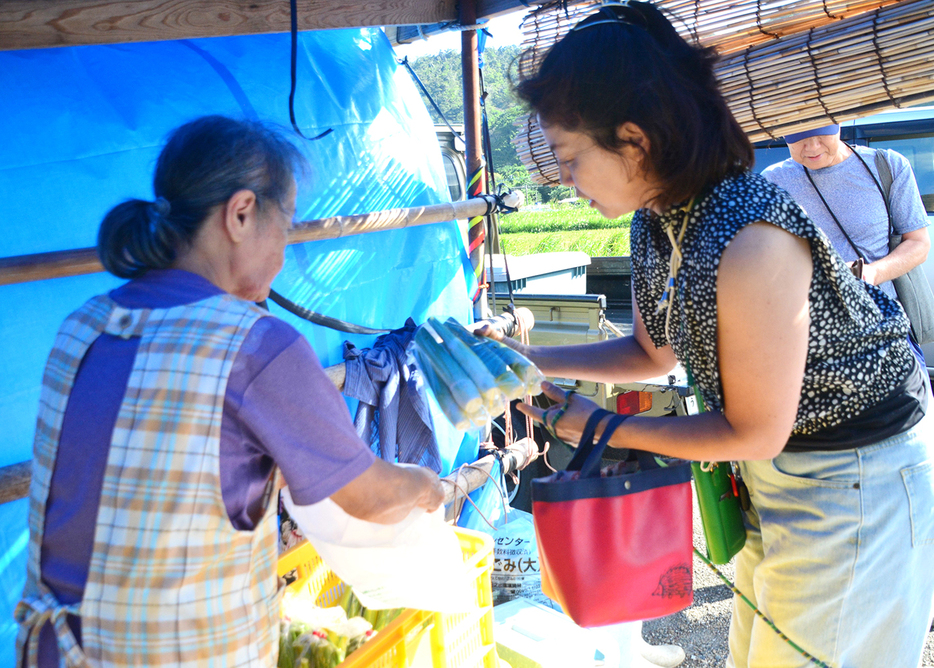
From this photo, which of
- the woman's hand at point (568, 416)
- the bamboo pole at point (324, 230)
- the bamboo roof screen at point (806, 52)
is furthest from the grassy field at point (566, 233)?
the woman's hand at point (568, 416)

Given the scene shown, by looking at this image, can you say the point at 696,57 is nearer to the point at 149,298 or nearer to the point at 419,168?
the point at 149,298

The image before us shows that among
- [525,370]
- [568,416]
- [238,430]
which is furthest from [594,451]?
[238,430]

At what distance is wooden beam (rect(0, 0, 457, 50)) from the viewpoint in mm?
1496

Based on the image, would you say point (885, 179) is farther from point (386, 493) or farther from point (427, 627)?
point (386, 493)

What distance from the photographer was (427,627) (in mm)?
1625

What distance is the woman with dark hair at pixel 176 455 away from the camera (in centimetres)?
98

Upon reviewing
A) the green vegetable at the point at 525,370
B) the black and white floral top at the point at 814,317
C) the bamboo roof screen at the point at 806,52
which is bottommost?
the green vegetable at the point at 525,370

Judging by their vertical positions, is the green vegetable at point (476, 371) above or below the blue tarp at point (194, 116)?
below

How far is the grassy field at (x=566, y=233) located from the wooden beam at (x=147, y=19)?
10822 millimetres

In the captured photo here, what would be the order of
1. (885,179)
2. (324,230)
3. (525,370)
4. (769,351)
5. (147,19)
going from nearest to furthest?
(769,351)
(147,19)
(525,370)
(324,230)
(885,179)

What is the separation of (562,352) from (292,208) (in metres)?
0.95

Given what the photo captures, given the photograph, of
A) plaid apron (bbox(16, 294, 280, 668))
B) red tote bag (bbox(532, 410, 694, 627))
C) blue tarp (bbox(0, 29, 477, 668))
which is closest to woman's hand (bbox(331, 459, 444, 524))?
plaid apron (bbox(16, 294, 280, 668))

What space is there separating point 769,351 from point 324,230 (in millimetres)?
1519

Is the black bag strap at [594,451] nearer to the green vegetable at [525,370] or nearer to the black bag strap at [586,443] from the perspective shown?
the black bag strap at [586,443]
